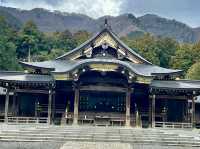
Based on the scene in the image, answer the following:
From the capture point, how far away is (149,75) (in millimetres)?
27672

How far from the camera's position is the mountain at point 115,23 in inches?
6511

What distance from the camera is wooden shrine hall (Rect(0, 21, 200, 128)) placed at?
28.3m

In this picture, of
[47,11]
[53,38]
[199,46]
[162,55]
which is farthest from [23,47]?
[47,11]

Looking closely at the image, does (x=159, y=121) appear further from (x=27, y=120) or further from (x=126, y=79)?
(x=27, y=120)

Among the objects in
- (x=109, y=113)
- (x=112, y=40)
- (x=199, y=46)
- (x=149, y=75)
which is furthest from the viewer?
(x=199, y=46)

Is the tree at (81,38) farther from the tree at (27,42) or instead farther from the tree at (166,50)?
the tree at (166,50)

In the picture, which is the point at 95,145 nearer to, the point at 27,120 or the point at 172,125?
the point at 27,120

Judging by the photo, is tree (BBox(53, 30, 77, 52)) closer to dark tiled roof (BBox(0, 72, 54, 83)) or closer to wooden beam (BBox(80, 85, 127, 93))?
dark tiled roof (BBox(0, 72, 54, 83))

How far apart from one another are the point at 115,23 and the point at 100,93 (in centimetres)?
14582

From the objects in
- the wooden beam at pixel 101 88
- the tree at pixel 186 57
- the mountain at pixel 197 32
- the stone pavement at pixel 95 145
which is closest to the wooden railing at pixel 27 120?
the wooden beam at pixel 101 88

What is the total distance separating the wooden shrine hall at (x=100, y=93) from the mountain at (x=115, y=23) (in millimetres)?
126153

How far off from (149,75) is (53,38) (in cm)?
6642

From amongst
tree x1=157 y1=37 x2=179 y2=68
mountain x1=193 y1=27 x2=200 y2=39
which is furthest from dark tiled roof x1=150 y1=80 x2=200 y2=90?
mountain x1=193 y1=27 x2=200 y2=39

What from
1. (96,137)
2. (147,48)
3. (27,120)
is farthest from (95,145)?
(147,48)
